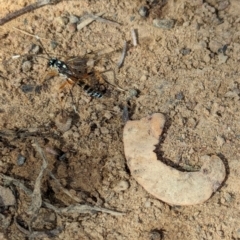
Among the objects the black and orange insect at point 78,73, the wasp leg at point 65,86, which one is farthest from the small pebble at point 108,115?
the wasp leg at point 65,86

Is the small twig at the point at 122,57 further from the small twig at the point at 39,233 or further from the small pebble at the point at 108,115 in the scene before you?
the small twig at the point at 39,233

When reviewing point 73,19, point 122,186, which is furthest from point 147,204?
point 73,19

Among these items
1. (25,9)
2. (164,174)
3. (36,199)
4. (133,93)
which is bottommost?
(36,199)

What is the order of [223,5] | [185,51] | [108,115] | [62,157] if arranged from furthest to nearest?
[223,5]
[185,51]
[108,115]
[62,157]

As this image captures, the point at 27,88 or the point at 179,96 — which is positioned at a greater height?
the point at 179,96

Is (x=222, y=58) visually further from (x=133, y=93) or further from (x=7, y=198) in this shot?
(x=7, y=198)

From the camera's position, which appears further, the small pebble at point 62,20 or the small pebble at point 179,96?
the small pebble at point 62,20
